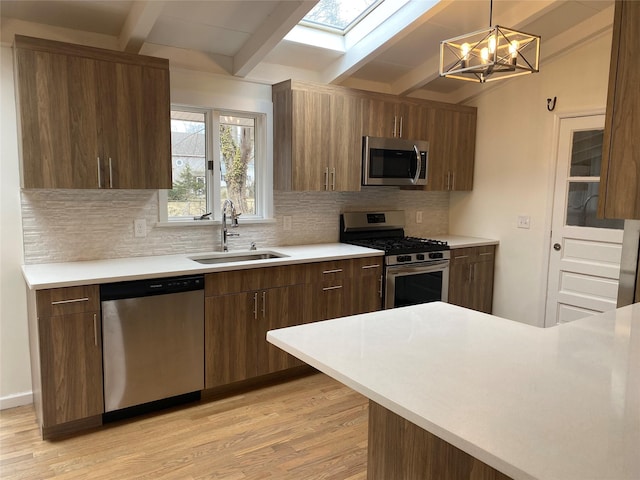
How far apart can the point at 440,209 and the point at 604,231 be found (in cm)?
163

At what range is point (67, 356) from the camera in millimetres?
2553

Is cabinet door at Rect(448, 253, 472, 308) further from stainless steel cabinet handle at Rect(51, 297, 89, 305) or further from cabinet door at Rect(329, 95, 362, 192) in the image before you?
stainless steel cabinet handle at Rect(51, 297, 89, 305)

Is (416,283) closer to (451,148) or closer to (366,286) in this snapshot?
(366,286)

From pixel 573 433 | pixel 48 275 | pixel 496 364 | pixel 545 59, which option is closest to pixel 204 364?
pixel 48 275

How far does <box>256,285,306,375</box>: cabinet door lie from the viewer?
3.24 meters

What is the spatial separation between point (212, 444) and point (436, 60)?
11.2 feet

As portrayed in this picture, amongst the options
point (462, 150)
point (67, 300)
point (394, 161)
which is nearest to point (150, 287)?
point (67, 300)

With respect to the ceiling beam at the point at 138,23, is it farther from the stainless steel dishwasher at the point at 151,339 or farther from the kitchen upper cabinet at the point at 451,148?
the kitchen upper cabinet at the point at 451,148

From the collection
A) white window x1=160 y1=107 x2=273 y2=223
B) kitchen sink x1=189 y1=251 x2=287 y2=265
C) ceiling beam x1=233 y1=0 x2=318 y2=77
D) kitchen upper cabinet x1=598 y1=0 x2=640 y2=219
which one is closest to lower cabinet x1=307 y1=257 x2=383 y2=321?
kitchen sink x1=189 y1=251 x2=287 y2=265

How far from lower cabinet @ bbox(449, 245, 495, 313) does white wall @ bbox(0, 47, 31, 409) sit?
11.1 feet

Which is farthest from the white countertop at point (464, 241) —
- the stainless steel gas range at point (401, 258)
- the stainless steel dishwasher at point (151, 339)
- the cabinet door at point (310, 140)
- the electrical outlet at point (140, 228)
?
the electrical outlet at point (140, 228)

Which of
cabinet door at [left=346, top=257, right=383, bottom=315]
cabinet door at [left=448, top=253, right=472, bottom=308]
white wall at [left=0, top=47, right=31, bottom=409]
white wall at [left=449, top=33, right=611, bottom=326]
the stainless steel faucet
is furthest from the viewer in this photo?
cabinet door at [left=448, top=253, right=472, bottom=308]

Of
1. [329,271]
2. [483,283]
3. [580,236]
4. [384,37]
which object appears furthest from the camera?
[483,283]

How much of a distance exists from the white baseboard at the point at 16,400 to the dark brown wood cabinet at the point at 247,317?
1.16m
